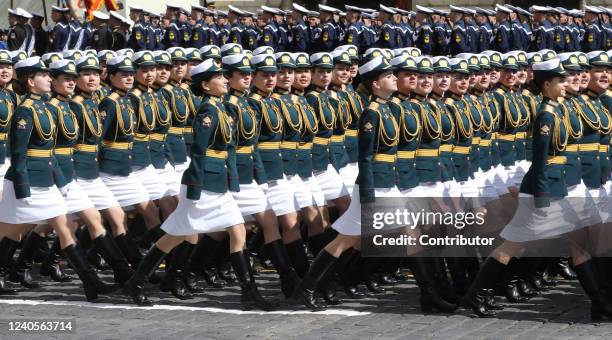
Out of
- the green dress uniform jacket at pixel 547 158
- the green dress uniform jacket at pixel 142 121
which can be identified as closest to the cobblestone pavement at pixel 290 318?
the green dress uniform jacket at pixel 547 158

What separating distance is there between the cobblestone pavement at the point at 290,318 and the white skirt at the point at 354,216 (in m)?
0.58

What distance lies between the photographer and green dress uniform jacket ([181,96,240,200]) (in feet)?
42.2

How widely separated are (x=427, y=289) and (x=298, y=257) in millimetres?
1364

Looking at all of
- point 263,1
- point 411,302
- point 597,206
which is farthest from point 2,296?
point 263,1

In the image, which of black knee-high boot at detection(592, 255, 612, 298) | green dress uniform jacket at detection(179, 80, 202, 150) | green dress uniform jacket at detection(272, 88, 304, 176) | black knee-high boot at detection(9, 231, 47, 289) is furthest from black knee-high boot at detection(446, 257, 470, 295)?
green dress uniform jacket at detection(179, 80, 202, 150)

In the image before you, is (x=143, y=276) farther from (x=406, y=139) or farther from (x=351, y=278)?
(x=406, y=139)

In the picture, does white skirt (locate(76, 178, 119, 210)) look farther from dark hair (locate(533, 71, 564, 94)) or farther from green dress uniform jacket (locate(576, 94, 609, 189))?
green dress uniform jacket (locate(576, 94, 609, 189))

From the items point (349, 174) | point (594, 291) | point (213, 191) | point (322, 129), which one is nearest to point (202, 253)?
point (213, 191)

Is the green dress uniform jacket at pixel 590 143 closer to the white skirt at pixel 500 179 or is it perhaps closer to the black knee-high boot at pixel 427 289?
the black knee-high boot at pixel 427 289

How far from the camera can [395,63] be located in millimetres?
13250

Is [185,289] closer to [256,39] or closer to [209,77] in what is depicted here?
[209,77]

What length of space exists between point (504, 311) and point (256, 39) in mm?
15874

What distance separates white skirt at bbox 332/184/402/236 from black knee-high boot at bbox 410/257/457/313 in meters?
0.46

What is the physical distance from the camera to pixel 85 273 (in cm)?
1337
